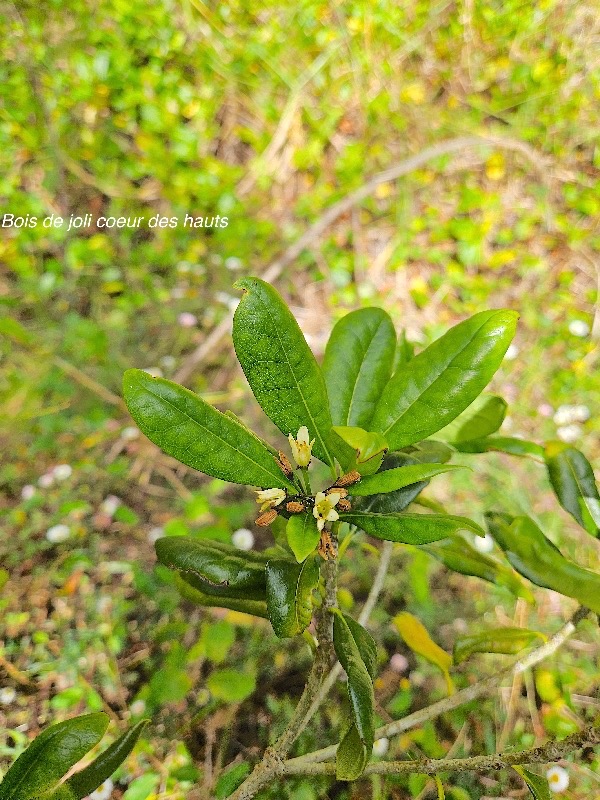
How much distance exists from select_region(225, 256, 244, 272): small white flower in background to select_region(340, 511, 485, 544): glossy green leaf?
1735 millimetres

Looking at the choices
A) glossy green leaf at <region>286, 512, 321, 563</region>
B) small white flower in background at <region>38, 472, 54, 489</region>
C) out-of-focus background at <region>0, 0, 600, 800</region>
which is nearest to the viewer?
glossy green leaf at <region>286, 512, 321, 563</region>

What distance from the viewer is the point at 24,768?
2.93ft

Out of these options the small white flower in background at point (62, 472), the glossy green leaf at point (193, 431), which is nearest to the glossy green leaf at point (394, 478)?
the glossy green leaf at point (193, 431)

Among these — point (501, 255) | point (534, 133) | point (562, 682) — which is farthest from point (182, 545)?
point (534, 133)

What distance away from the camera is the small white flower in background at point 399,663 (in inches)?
60.9

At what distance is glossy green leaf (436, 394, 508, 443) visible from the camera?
1004 mm

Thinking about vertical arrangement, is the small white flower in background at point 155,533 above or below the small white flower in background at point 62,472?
below

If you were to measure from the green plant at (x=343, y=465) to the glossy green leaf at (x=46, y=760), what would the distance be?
293mm

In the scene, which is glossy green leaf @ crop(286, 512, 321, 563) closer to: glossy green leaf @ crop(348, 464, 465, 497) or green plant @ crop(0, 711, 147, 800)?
glossy green leaf @ crop(348, 464, 465, 497)

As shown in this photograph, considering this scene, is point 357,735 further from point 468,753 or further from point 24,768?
point 468,753

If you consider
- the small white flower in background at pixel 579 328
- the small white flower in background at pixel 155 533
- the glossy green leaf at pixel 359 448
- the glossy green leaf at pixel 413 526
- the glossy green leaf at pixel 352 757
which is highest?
the small white flower in background at pixel 579 328

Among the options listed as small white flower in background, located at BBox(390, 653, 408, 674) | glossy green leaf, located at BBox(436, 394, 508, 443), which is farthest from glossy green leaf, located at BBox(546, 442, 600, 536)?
small white flower in background, located at BBox(390, 653, 408, 674)

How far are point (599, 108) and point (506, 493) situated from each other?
200 centimetres

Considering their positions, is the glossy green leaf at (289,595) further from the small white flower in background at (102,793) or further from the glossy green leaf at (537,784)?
the small white flower in background at (102,793)
